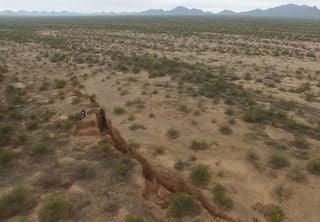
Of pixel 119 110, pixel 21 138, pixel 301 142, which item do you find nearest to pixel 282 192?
pixel 301 142

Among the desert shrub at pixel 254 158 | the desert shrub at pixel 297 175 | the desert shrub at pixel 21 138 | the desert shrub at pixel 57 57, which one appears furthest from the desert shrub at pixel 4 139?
the desert shrub at pixel 57 57

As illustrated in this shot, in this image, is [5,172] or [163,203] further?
[5,172]

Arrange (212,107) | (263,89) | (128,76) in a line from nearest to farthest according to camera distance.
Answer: (212,107), (263,89), (128,76)

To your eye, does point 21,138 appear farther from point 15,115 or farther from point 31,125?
point 15,115

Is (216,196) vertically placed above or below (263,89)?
above

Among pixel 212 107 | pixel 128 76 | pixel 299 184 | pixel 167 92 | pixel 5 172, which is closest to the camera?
pixel 299 184

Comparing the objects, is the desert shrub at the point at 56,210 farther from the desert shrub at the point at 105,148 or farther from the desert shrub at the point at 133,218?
the desert shrub at the point at 105,148

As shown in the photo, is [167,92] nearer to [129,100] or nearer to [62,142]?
[129,100]

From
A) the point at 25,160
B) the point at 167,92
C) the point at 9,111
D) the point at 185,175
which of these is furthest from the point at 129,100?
the point at 185,175
